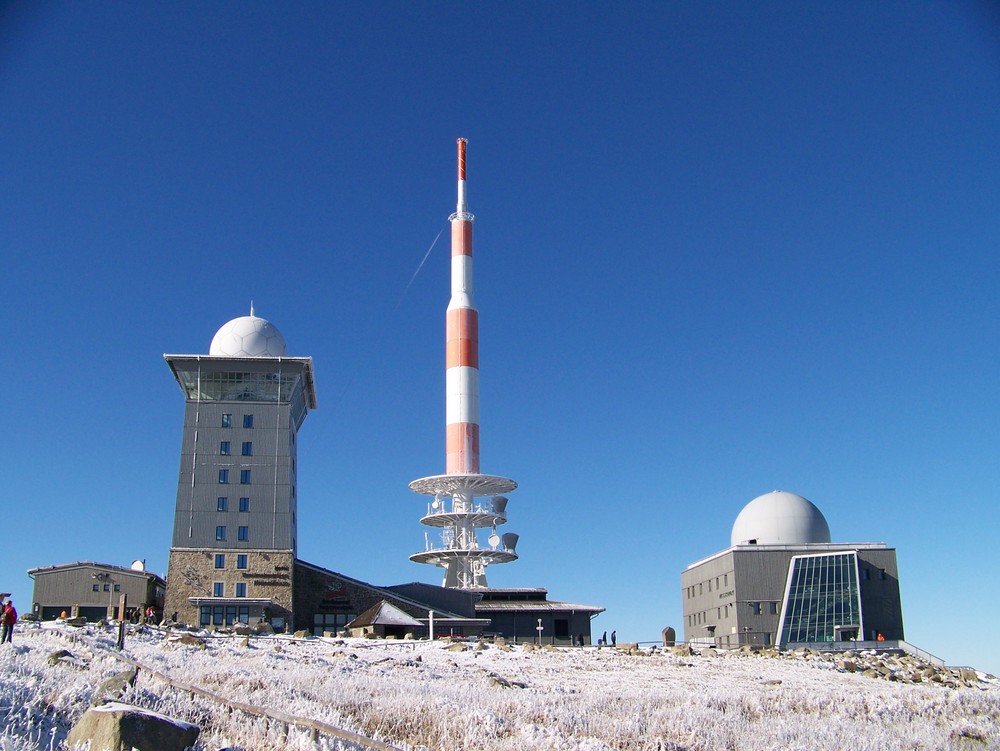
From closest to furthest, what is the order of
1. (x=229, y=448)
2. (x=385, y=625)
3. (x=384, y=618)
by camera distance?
(x=385, y=625) → (x=384, y=618) → (x=229, y=448)

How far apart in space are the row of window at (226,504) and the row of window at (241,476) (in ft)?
3.12

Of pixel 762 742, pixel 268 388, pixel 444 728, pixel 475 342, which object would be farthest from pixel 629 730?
pixel 475 342

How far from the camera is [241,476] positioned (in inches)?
2692

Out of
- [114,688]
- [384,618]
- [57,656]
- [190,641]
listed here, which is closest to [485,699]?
[114,688]

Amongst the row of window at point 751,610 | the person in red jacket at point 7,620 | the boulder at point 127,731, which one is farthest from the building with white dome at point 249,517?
the boulder at point 127,731

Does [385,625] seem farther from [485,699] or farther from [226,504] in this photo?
[485,699]

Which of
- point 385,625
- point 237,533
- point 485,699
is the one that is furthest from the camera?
point 237,533

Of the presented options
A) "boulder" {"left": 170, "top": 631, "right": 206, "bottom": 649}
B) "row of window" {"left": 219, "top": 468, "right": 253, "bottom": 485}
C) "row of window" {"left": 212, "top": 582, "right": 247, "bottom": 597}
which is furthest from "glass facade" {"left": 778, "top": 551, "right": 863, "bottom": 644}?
"boulder" {"left": 170, "top": 631, "right": 206, "bottom": 649}

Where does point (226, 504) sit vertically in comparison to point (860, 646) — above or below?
above

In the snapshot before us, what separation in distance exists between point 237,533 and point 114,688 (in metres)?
51.0

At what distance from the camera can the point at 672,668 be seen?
37.6 m

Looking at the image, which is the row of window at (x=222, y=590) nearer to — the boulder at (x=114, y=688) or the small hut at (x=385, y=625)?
the small hut at (x=385, y=625)

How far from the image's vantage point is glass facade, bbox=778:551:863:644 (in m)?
64.8

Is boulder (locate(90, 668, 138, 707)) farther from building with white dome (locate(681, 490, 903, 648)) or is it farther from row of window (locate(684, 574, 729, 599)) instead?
row of window (locate(684, 574, 729, 599))
